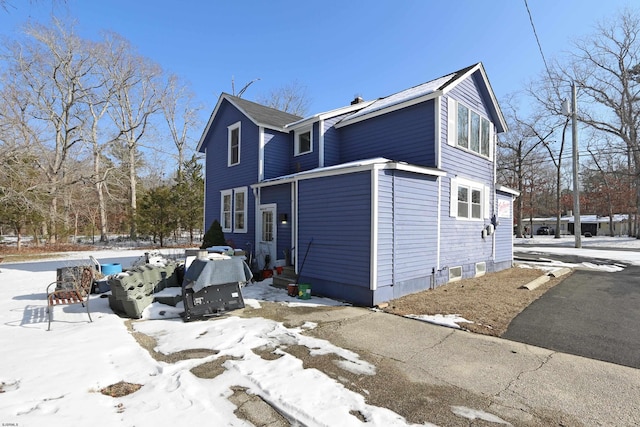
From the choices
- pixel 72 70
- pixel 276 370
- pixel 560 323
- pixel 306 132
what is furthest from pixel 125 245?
pixel 560 323

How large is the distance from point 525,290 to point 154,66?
32459 millimetres

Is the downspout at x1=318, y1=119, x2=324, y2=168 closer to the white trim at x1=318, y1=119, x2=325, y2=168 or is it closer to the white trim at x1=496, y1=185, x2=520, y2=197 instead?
the white trim at x1=318, y1=119, x2=325, y2=168

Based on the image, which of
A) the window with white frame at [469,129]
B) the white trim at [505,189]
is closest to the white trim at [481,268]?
the white trim at [505,189]

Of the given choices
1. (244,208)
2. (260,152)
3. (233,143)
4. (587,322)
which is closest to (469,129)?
(587,322)

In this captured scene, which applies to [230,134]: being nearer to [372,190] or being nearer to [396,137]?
[396,137]

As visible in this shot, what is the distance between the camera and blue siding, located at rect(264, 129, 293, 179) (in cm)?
1180

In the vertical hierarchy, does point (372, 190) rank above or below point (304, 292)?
above

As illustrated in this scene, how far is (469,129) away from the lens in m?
10.3

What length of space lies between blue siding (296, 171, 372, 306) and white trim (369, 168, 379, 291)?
0.09 metres

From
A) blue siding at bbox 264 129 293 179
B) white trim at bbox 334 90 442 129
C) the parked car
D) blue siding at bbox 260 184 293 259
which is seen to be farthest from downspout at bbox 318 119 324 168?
the parked car

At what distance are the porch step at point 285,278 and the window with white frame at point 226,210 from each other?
16.6 feet

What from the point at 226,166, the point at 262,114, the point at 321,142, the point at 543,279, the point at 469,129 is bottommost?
the point at 543,279

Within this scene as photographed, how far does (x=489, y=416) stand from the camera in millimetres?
2912

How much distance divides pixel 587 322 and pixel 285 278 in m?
6.47
